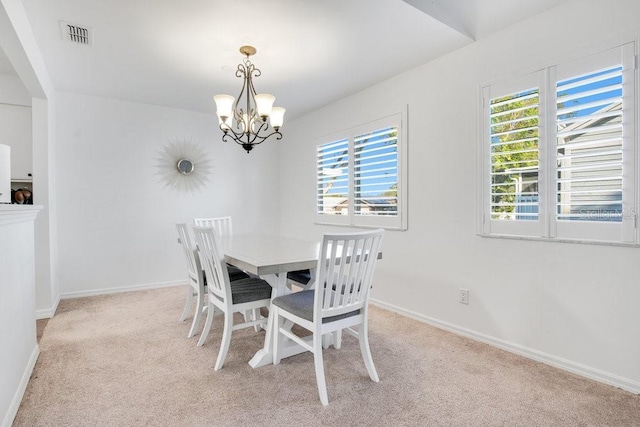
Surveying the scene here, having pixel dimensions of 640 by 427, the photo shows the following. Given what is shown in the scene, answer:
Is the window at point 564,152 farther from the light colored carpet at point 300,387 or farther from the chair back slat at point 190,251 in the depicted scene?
the chair back slat at point 190,251

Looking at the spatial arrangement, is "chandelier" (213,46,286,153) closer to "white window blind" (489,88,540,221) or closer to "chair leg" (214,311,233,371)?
"chair leg" (214,311,233,371)

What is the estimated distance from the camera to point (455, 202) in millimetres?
2783

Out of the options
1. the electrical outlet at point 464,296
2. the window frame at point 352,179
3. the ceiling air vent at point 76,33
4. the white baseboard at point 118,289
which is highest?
the ceiling air vent at point 76,33

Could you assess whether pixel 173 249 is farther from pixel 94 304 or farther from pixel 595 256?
pixel 595 256

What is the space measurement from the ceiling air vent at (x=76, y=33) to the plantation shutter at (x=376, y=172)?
2.55m

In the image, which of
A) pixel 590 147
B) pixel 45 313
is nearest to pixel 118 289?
pixel 45 313

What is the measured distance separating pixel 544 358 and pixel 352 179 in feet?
7.89

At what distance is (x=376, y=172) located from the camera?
3537 millimetres

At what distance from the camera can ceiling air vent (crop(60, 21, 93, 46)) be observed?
2.37m

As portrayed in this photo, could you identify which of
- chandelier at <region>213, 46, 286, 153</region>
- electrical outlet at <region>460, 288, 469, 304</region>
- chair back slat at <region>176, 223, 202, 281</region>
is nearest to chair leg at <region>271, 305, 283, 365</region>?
chair back slat at <region>176, 223, 202, 281</region>

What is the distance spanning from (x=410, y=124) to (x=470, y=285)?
1527 millimetres

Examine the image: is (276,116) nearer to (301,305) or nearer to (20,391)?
(301,305)

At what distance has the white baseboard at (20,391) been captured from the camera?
1.59 metres

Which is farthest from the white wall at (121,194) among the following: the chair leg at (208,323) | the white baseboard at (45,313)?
the chair leg at (208,323)
